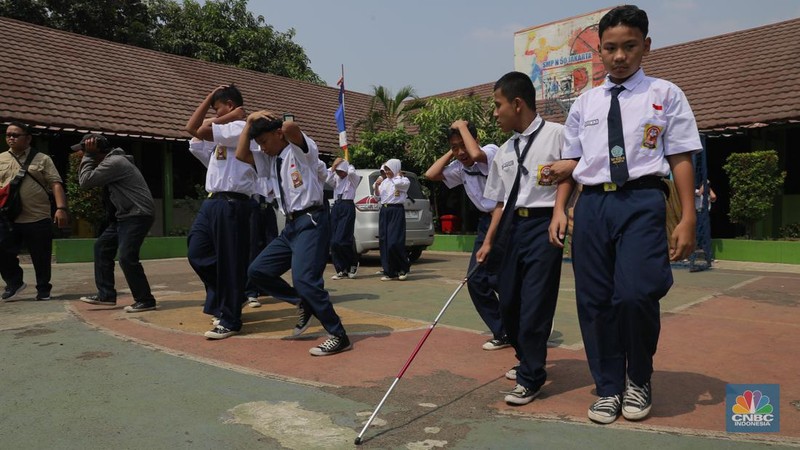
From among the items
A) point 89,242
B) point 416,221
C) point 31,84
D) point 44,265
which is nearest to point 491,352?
point 44,265

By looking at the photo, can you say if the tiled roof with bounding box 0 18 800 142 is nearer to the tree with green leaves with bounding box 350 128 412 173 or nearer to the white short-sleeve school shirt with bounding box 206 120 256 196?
the tree with green leaves with bounding box 350 128 412 173

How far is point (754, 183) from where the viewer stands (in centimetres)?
1109

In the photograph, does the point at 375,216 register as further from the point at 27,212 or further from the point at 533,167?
the point at 533,167

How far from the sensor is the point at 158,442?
2.84 m

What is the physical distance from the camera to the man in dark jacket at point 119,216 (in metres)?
6.19

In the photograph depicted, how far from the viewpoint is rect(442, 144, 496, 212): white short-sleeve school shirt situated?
476cm

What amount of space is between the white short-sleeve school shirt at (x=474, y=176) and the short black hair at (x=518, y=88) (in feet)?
3.36

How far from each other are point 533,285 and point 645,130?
102cm

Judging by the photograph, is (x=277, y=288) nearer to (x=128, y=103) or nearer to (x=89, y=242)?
(x=89, y=242)

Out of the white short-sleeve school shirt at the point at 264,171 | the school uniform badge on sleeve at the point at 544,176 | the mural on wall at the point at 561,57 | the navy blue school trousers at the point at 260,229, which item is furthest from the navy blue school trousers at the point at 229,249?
the mural on wall at the point at 561,57

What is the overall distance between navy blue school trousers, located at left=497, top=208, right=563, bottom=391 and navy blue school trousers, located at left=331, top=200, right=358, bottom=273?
5.67 m

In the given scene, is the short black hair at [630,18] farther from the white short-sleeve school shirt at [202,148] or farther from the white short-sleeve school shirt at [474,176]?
the white short-sleeve school shirt at [202,148]

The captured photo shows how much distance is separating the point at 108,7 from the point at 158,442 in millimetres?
25597

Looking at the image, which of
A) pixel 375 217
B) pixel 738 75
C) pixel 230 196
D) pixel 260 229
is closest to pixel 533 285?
pixel 230 196
